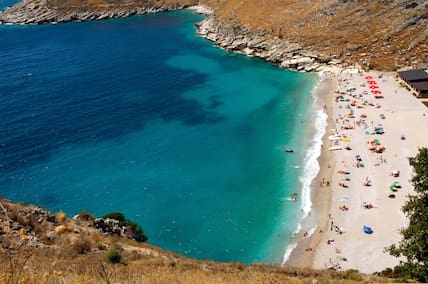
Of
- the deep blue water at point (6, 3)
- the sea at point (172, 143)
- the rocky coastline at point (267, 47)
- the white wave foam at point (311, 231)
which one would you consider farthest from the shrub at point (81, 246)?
the deep blue water at point (6, 3)

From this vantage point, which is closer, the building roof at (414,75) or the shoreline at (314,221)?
the shoreline at (314,221)

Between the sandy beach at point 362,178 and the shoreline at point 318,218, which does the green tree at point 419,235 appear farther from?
the shoreline at point 318,218

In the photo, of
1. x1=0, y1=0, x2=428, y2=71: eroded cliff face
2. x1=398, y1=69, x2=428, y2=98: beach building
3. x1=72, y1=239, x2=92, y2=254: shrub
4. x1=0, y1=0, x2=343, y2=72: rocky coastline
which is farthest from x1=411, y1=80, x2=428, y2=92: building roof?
x1=72, y1=239, x2=92, y2=254: shrub

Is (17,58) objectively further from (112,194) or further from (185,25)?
(112,194)

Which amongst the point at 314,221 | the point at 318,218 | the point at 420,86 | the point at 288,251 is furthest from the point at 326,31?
the point at 288,251

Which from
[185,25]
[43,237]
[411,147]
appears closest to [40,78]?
[185,25]

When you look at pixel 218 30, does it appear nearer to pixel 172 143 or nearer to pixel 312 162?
pixel 172 143

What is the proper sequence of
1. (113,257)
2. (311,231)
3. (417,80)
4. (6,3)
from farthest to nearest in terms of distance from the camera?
(6,3)
(417,80)
(311,231)
(113,257)
